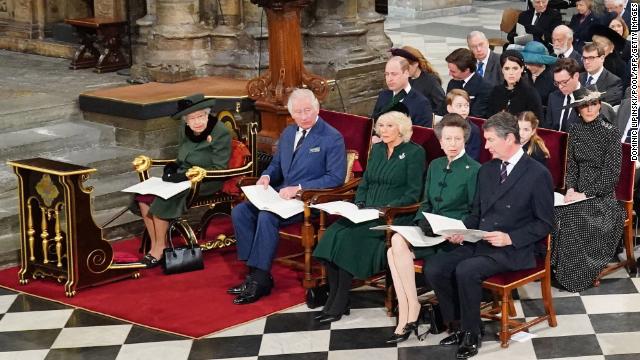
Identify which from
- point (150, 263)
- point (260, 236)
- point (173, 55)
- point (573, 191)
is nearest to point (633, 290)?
point (573, 191)

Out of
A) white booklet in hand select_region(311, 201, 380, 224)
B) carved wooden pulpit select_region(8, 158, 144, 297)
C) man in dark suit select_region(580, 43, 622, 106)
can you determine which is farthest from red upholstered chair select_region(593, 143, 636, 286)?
carved wooden pulpit select_region(8, 158, 144, 297)

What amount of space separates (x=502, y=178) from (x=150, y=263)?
9.21 feet

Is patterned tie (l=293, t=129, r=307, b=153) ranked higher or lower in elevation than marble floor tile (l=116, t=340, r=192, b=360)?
higher

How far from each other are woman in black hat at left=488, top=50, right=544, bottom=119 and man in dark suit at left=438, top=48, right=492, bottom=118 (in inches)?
18.6

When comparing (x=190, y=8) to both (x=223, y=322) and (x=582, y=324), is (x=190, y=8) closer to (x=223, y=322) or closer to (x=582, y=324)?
(x=223, y=322)

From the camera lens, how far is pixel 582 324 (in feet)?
25.6

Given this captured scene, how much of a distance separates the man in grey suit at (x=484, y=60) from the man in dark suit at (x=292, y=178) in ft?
7.37

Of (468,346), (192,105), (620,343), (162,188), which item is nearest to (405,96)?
(192,105)

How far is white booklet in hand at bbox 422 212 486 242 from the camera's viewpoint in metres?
7.35

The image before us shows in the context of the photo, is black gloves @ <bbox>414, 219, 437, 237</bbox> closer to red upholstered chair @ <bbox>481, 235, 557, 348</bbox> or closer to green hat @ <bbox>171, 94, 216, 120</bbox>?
red upholstered chair @ <bbox>481, 235, 557, 348</bbox>

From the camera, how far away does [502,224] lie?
24.7ft

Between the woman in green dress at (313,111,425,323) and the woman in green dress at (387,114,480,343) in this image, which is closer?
the woman in green dress at (387,114,480,343)

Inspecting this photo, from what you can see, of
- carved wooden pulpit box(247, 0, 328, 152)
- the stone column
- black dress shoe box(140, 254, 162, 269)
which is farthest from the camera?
the stone column

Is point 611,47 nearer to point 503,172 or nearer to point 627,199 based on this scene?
point 627,199
